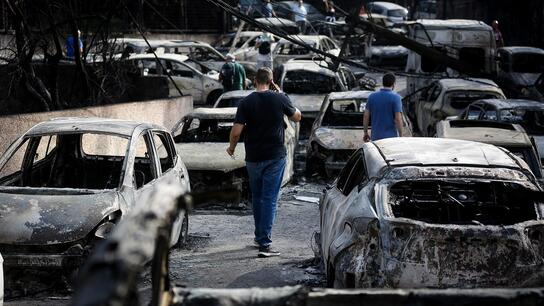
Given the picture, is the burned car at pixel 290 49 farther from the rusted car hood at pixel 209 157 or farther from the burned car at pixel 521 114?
the rusted car hood at pixel 209 157

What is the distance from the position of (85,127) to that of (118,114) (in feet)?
18.0

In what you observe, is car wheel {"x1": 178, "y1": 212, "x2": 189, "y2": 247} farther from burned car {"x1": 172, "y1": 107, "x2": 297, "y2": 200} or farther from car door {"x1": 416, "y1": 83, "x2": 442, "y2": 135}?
car door {"x1": 416, "y1": 83, "x2": 442, "y2": 135}

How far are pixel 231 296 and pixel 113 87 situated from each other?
1525 cm

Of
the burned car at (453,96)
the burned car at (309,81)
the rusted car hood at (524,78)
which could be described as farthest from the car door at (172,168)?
the rusted car hood at (524,78)

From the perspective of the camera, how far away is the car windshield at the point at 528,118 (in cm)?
1358

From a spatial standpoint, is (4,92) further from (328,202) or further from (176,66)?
(328,202)

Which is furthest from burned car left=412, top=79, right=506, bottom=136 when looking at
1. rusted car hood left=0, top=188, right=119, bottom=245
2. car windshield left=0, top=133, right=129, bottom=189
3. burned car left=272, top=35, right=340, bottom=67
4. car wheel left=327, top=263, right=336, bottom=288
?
car wheel left=327, top=263, right=336, bottom=288

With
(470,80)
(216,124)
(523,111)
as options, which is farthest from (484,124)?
(470,80)

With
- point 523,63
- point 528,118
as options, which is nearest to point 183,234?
point 528,118

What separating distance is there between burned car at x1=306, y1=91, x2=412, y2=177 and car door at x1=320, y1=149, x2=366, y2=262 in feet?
16.6

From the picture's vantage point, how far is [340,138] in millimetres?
13422

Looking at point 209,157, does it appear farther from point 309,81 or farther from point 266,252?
point 309,81

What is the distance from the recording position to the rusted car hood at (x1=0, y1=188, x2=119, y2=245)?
695 cm

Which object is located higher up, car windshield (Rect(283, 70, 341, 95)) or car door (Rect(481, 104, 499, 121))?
car windshield (Rect(283, 70, 341, 95))
